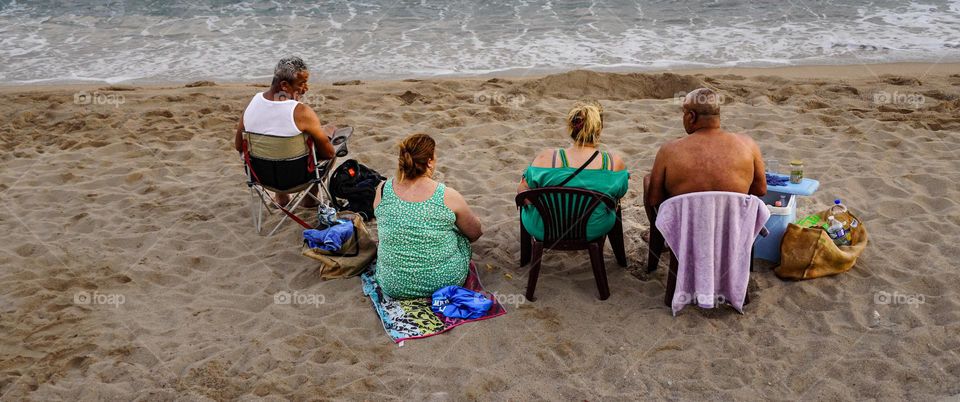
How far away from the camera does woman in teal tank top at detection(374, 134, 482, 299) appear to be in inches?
156

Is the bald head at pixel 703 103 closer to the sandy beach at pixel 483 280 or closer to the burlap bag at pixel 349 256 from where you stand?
the sandy beach at pixel 483 280

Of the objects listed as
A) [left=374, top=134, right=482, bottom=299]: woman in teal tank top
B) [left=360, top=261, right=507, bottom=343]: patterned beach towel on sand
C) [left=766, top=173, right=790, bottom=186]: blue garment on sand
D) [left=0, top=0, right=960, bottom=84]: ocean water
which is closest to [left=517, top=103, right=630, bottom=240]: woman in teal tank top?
[left=374, top=134, right=482, bottom=299]: woman in teal tank top

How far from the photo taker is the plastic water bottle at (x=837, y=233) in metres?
4.21

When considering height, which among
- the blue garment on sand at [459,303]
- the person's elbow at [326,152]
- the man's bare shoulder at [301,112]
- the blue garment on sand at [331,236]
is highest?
the man's bare shoulder at [301,112]

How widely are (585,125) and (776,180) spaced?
1195mm

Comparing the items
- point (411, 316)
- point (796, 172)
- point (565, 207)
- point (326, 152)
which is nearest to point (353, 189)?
point (326, 152)

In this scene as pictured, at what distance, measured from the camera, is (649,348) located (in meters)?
3.66

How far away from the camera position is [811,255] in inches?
160

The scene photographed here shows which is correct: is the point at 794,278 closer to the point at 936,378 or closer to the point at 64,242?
the point at 936,378

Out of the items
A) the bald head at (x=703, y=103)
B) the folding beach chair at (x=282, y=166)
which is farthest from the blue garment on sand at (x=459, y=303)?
the bald head at (x=703, y=103)

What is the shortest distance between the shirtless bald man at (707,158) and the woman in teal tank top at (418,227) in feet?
3.62

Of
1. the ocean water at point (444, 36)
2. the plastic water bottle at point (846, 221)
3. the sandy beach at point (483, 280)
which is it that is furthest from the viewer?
the ocean water at point (444, 36)

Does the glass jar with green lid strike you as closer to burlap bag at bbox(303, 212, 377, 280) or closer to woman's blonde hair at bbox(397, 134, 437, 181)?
woman's blonde hair at bbox(397, 134, 437, 181)

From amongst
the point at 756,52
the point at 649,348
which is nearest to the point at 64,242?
the point at 649,348
